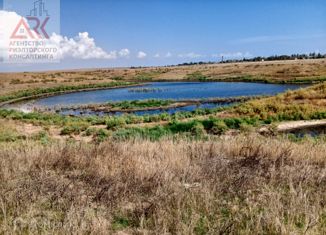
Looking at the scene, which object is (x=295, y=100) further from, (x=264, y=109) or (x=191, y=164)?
(x=191, y=164)

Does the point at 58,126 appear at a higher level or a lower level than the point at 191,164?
lower

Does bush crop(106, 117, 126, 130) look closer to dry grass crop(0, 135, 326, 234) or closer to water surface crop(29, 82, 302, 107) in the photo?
dry grass crop(0, 135, 326, 234)

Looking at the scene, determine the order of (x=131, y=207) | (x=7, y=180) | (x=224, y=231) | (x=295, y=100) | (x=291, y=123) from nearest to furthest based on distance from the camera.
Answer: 1. (x=224, y=231)
2. (x=131, y=207)
3. (x=7, y=180)
4. (x=291, y=123)
5. (x=295, y=100)

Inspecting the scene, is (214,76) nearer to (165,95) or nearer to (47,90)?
(165,95)

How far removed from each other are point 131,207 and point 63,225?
1015mm

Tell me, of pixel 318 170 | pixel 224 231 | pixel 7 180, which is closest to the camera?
pixel 224 231

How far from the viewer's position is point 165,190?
4949 millimetres

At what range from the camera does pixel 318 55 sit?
524 ft

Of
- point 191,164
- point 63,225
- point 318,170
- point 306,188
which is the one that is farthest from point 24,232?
point 318,170

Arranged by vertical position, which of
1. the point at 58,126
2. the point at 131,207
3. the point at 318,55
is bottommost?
the point at 58,126

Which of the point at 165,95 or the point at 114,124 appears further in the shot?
the point at 165,95

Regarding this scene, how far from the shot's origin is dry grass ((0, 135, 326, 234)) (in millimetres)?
4008

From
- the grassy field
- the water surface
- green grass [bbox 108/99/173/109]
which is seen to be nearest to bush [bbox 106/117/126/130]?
green grass [bbox 108/99/173/109]

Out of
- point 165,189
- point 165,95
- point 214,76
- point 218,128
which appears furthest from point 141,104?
point 214,76
